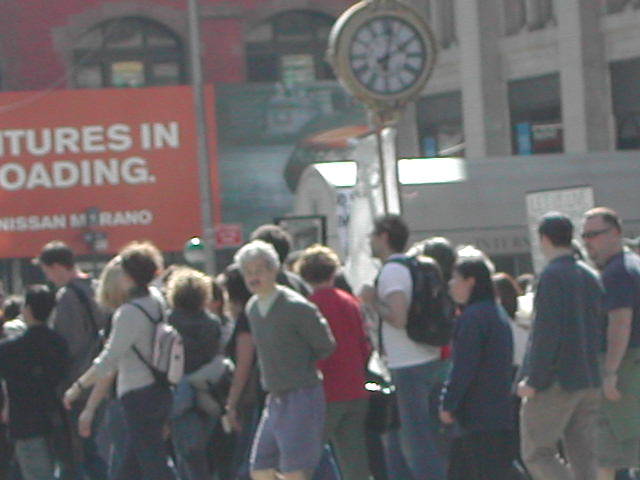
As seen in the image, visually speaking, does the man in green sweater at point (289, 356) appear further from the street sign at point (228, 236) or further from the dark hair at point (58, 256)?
the street sign at point (228, 236)

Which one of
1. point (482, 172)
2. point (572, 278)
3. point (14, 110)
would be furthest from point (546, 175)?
point (572, 278)

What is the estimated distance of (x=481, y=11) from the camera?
32.6 metres

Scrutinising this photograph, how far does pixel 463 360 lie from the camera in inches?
364

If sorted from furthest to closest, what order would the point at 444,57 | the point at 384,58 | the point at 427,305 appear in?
1. the point at 444,57
2. the point at 384,58
3. the point at 427,305

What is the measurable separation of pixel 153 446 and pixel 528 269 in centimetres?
1353

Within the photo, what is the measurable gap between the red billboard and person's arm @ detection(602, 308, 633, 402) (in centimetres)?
2171

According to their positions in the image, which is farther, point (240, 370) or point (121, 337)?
point (240, 370)

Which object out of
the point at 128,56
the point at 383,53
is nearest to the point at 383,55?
the point at 383,53

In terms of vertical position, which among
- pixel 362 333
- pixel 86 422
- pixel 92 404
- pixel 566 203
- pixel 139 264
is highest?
pixel 566 203

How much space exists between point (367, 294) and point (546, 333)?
1.38 metres

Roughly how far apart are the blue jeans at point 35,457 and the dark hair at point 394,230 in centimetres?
273

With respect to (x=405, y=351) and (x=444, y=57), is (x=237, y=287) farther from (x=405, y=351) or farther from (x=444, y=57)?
(x=444, y=57)

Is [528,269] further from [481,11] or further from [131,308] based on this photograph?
[131,308]

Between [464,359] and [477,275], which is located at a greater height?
[477,275]
